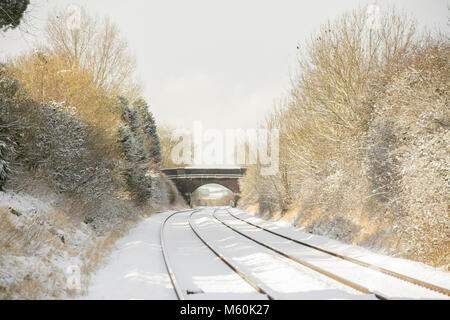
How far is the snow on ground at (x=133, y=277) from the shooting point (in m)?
6.63

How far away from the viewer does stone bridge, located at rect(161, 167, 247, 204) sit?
166 ft

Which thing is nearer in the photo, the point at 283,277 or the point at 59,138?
the point at 283,277

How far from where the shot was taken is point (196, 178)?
51312 mm

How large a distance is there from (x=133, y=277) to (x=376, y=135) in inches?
344

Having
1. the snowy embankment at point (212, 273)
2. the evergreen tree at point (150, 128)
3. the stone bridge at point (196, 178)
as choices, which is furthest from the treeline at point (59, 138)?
the stone bridge at point (196, 178)

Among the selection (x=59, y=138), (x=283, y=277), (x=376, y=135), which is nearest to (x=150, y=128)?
(x=59, y=138)

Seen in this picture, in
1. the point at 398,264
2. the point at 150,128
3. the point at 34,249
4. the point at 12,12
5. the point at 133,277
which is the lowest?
the point at 133,277

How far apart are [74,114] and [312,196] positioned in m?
12.1

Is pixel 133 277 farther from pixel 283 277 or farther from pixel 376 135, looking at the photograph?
pixel 376 135

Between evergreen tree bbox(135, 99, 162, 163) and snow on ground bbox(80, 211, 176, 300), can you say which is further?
evergreen tree bbox(135, 99, 162, 163)

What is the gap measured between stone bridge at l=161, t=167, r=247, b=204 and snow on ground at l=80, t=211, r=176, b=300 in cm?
3856

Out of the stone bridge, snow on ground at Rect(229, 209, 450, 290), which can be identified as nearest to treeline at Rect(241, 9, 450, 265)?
snow on ground at Rect(229, 209, 450, 290)

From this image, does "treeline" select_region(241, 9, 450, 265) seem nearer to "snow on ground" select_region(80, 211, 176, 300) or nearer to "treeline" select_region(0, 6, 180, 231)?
"snow on ground" select_region(80, 211, 176, 300)
